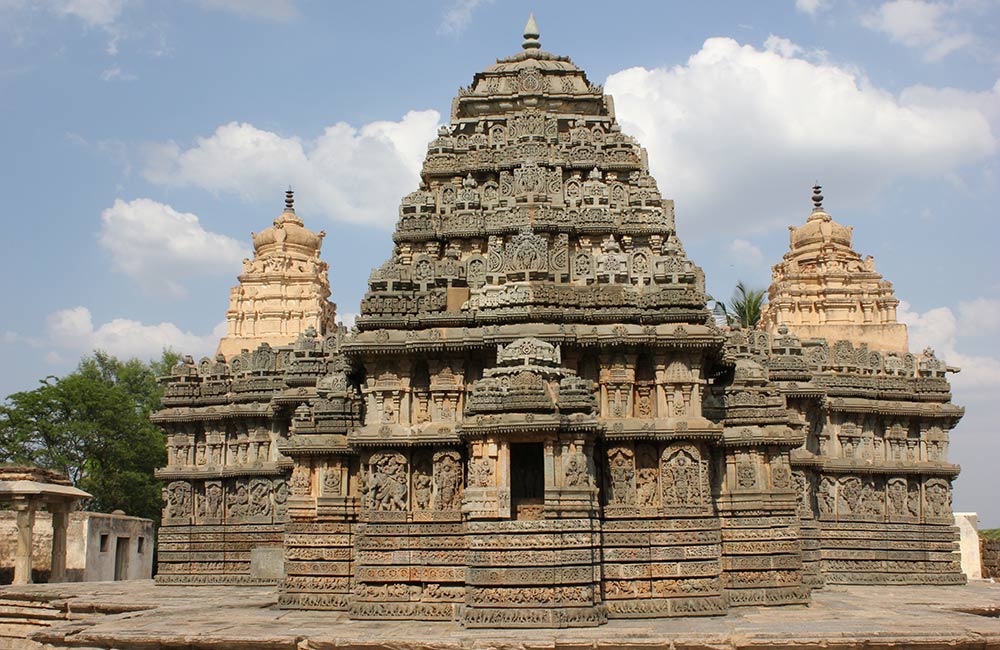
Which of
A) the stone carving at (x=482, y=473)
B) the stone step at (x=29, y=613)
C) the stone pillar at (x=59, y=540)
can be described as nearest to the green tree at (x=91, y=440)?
the stone pillar at (x=59, y=540)

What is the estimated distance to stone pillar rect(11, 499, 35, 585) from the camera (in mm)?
33000

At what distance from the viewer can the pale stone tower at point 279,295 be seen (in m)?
43.2

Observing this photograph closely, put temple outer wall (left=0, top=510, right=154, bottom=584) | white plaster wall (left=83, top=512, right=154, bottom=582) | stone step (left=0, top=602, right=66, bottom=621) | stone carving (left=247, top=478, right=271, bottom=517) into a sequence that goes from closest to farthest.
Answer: stone step (left=0, top=602, right=66, bottom=621) → stone carving (left=247, top=478, right=271, bottom=517) → temple outer wall (left=0, top=510, right=154, bottom=584) → white plaster wall (left=83, top=512, right=154, bottom=582)

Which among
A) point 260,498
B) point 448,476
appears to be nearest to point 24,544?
point 260,498

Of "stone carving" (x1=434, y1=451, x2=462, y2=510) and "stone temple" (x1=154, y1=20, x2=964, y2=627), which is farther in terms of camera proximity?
"stone carving" (x1=434, y1=451, x2=462, y2=510)

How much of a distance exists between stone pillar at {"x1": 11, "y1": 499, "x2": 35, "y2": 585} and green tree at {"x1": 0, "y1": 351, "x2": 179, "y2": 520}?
11701 mm

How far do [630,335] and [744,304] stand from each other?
32565 mm

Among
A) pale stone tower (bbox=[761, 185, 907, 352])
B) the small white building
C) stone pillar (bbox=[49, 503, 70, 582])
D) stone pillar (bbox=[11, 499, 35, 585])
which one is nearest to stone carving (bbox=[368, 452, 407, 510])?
the small white building

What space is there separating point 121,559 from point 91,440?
25.5 feet

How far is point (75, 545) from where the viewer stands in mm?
37250

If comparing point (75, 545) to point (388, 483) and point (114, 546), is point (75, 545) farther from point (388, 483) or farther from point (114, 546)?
point (388, 483)

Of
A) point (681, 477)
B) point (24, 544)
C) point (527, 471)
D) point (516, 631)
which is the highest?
point (527, 471)

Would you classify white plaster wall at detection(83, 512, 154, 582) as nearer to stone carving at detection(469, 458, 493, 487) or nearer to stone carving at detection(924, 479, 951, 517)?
stone carving at detection(469, 458, 493, 487)

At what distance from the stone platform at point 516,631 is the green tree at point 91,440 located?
940 inches
